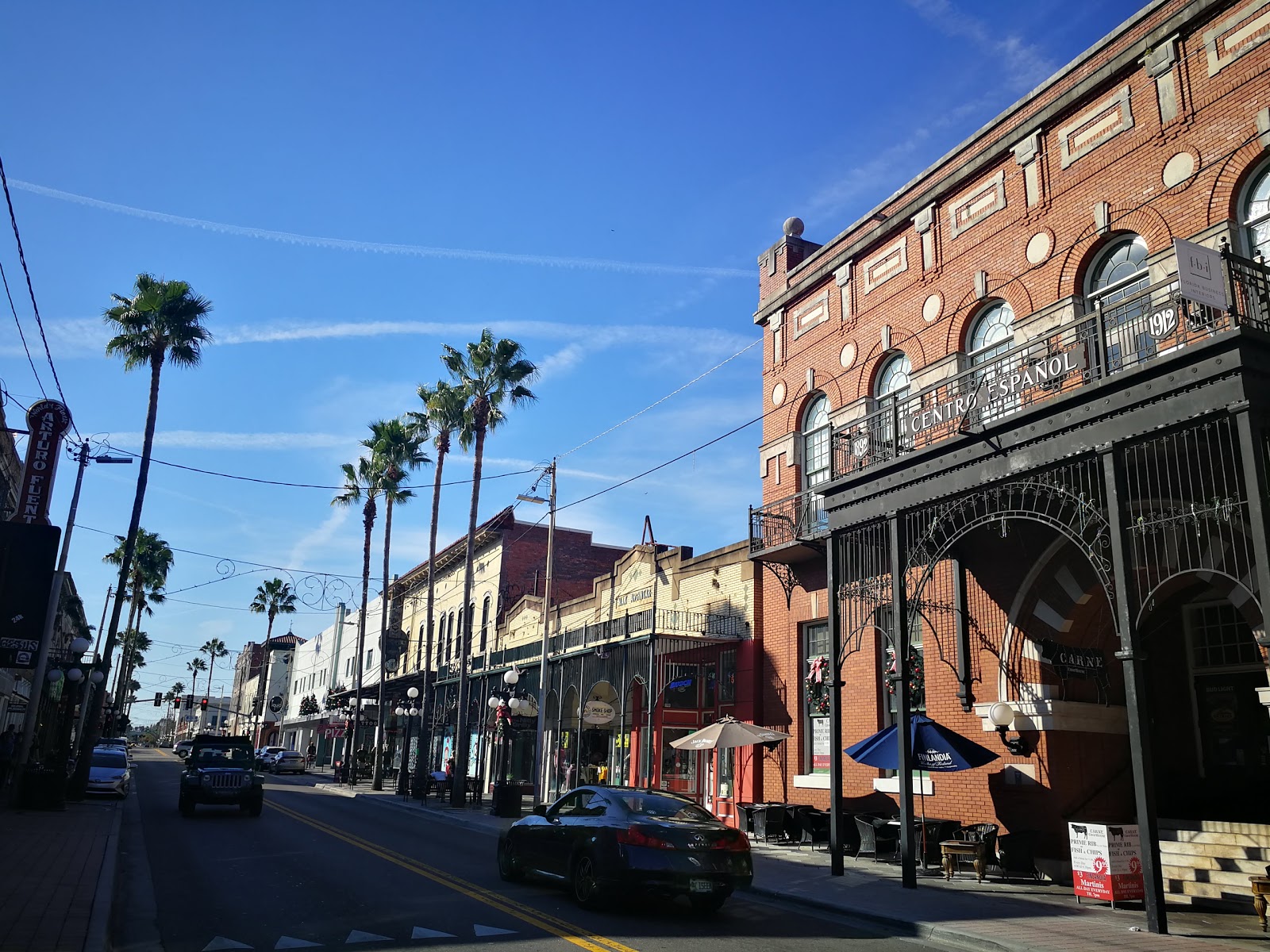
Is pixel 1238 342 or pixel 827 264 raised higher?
pixel 827 264

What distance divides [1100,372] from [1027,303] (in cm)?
562

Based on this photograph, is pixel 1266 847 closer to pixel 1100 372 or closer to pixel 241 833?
pixel 1100 372

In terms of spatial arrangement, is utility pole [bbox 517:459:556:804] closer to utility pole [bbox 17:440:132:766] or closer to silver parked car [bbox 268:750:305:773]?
utility pole [bbox 17:440:132:766]

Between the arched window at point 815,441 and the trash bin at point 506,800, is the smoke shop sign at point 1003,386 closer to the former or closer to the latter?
the arched window at point 815,441

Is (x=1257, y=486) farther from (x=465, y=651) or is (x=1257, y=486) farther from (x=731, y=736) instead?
(x=465, y=651)

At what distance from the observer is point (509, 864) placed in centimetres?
1318

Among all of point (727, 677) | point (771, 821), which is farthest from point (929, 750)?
point (727, 677)

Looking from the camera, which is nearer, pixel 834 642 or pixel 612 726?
pixel 834 642

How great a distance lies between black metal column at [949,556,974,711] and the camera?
1697 centimetres

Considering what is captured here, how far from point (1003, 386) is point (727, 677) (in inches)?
498

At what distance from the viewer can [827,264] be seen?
22.7 m

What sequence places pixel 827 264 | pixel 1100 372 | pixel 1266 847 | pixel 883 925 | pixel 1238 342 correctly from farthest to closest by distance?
1. pixel 827 264
2. pixel 1266 847
3. pixel 1100 372
4. pixel 883 925
5. pixel 1238 342

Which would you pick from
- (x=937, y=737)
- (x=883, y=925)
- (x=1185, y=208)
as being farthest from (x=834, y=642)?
(x=1185, y=208)

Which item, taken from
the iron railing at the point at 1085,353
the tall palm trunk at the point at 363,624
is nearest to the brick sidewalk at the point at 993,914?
the iron railing at the point at 1085,353
